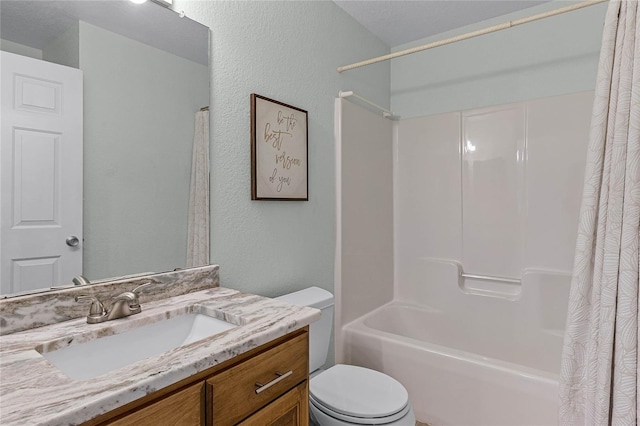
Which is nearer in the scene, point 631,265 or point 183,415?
point 183,415

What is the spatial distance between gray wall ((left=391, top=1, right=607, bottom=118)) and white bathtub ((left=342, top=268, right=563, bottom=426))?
1.41 metres

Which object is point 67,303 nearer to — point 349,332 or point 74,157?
point 74,157

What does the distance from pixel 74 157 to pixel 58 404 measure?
73cm

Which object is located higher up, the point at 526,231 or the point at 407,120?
the point at 407,120

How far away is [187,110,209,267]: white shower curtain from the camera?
1.37 meters

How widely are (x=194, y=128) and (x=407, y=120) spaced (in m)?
1.88

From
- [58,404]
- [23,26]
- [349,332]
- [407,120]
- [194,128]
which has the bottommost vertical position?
[349,332]

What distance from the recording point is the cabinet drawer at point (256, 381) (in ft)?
2.67

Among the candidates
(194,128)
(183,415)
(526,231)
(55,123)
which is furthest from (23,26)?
(526,231)

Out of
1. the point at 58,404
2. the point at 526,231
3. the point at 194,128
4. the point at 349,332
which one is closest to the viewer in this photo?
the point at 58,404

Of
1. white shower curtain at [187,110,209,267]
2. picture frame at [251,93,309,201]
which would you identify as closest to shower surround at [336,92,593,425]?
picture frame at [251,93,309,201]

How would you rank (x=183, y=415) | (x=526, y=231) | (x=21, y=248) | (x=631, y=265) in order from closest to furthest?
(x=183, y=415) → (x=21, y=248) → (x=631, y=265) → (x=526, y=231)

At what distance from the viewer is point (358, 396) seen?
147 centimetres

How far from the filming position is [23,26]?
957mm
